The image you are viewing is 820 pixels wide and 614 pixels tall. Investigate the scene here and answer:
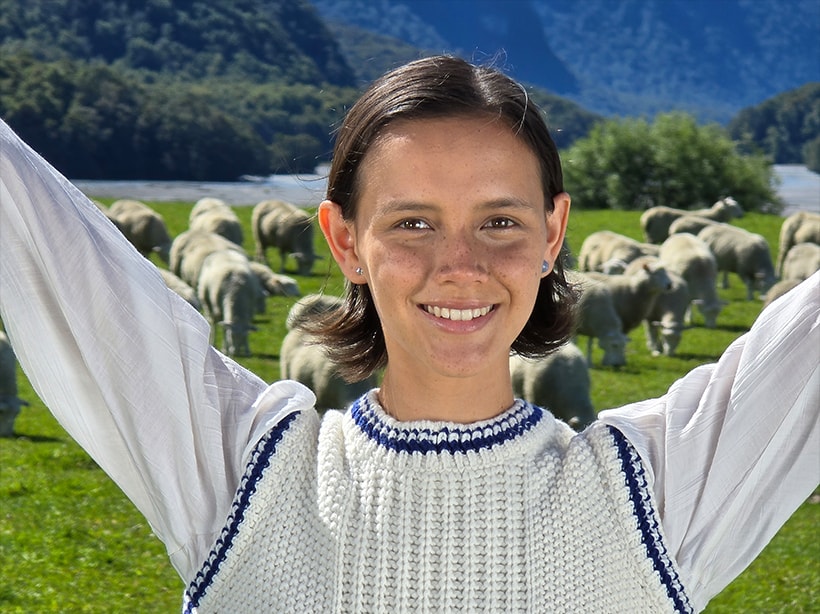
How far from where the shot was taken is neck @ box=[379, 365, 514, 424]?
1875 millimetres

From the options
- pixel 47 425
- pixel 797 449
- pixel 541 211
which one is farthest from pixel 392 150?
pixel 47 425

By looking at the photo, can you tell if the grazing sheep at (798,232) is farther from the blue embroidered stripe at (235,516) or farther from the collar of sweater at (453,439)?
the blue embroidered stripe at (235,516)

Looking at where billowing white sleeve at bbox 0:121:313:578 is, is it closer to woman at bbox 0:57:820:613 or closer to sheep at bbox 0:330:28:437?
woman at bbox 0:57:820:613

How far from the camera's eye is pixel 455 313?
178 cm

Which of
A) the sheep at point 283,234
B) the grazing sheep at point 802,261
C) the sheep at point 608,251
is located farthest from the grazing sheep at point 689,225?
the sheep at point 283,234

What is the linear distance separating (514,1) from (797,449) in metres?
152

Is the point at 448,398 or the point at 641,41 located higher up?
the point at 448,398

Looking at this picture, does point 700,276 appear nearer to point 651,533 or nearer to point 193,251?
point 193,251

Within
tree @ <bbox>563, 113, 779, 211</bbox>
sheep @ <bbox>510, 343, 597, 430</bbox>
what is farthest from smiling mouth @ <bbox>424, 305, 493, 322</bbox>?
tree @ <bbox>563, 113, 779, 211</bbox>

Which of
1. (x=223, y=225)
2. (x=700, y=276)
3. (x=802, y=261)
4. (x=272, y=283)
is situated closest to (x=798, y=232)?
(x=802, y=261)

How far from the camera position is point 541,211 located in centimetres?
187

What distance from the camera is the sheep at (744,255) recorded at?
18.7 meters

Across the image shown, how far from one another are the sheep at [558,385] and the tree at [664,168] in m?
29.2

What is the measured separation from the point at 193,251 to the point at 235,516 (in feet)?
49.5
